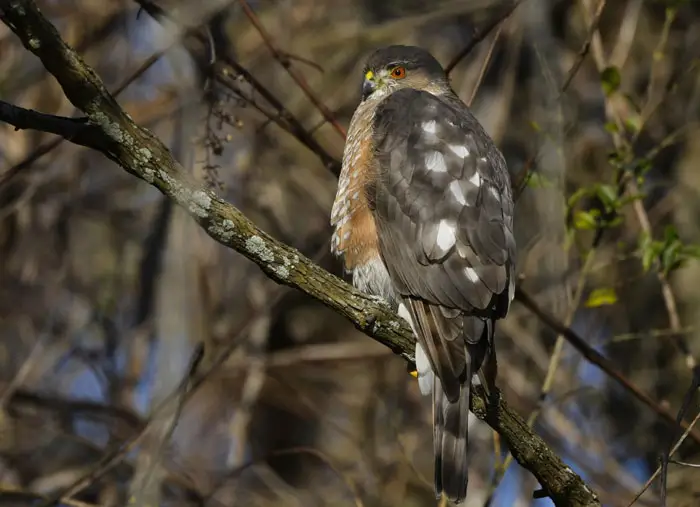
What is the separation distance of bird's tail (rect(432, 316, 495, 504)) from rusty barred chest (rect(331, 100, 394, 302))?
57cm

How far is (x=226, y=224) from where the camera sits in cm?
297

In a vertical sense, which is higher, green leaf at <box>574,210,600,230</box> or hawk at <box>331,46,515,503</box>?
green leaf at <box>574,210,600,230</box>

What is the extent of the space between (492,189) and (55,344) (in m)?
3.44

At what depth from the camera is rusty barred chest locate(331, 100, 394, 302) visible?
395 centimetres

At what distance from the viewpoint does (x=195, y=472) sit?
6258mm

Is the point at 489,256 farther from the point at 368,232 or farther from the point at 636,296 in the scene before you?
the point at 636,296

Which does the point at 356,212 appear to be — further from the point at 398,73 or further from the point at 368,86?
the point at 398,73

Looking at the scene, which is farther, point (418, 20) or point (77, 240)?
point (77, 240)

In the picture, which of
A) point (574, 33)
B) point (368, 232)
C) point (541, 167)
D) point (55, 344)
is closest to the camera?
point (368, 232)

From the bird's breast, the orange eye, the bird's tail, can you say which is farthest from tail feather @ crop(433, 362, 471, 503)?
the orange eye

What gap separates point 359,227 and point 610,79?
1.29 metres

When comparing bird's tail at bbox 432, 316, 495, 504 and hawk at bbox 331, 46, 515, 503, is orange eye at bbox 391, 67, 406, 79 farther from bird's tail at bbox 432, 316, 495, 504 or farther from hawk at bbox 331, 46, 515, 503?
bird's tail at bbox 432, 316, 495, 504

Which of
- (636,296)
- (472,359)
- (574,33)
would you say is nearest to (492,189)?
(472,359)

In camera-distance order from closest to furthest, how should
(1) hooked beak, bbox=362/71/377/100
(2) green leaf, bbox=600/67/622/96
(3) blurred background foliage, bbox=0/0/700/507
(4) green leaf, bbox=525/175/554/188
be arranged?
(4) green leaf, bbox=525/175/554/188
(2) green leaf, bbox=600/67/622/96
(1) hooked beak, bbox=362/71/377/100
(3) blurred background foliage, bbox=0/0/700/507
